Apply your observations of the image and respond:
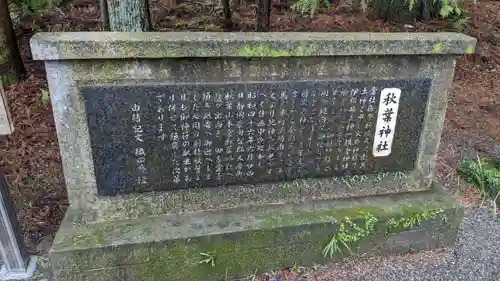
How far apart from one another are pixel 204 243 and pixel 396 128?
160 cm

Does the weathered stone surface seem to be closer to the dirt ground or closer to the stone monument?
the stone monument

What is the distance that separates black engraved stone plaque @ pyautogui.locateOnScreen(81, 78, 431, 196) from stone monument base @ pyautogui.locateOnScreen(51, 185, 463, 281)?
0.25 meters

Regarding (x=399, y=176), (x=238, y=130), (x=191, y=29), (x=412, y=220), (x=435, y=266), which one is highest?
(x=191, y=29)

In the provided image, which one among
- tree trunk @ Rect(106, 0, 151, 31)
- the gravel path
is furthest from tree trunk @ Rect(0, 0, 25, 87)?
the gravel path

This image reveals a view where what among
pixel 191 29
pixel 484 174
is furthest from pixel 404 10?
pixel 484 174

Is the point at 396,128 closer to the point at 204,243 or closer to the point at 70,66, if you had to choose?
the point at 204,243

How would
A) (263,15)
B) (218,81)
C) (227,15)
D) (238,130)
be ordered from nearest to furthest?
(218,81)
(238,130)
(263,15)
(227,15)

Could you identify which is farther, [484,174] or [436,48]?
[484,174]

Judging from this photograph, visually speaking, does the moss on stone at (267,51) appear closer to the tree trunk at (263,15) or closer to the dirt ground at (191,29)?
the dirt ground at (191,29)

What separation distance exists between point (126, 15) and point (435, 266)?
10.6 feet

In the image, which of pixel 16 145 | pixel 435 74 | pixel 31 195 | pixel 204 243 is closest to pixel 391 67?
pixel 435 74

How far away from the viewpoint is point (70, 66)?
2424 millimetres

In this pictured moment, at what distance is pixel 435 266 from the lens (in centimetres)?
307

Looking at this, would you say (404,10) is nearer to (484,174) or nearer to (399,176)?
(484,174)
